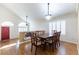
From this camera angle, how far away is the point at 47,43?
6.01 feet

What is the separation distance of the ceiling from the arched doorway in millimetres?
251

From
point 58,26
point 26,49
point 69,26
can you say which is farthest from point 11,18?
point 69,26

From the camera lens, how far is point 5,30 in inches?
68.4

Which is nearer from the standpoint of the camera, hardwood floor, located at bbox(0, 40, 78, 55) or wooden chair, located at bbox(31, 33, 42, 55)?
hardwood floor, located at bbox(0, 40, 78, 55)

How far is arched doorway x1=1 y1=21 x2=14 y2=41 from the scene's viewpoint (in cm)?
169

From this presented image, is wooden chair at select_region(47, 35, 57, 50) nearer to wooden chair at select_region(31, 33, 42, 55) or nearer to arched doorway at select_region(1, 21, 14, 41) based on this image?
wooden chair at select_region(31, 33, 42, 55)

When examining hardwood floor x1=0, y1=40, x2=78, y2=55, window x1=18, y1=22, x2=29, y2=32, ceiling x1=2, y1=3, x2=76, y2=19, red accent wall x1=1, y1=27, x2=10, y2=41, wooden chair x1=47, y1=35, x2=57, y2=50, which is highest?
ceiling x1=2, y1=3, x2=76, y2=19

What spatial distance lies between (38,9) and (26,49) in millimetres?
781

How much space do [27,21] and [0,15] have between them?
50 cm

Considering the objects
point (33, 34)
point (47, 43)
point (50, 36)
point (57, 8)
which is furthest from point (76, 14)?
point (33, 34)

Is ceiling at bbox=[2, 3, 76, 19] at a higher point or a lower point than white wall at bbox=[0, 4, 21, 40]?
higher

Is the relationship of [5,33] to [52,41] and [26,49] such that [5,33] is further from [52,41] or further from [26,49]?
[52,41]

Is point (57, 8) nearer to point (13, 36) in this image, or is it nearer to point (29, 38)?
point (29, 38)

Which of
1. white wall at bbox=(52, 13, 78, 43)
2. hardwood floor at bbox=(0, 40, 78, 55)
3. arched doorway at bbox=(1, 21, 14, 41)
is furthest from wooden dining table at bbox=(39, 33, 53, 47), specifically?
arched doorway at bbox=(1, 21, 14, 41)
